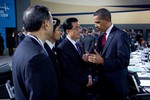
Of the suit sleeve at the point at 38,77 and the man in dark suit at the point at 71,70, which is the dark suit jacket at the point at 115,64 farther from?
the suit sleeve at the point at 38,77

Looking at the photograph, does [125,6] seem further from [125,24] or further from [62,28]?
[62,28]

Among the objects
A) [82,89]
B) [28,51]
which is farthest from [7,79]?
[28,51]

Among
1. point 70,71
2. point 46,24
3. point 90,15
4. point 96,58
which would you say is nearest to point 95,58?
point 96,58

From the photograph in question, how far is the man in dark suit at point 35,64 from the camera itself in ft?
4.54

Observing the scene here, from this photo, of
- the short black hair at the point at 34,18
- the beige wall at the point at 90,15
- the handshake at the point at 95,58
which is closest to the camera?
the short black hair at the point at 34,18

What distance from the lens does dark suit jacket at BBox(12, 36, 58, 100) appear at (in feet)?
4.54

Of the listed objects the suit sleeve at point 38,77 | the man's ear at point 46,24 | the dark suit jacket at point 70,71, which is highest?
the man's ear at point 46,24

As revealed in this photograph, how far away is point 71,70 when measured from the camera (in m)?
2.59

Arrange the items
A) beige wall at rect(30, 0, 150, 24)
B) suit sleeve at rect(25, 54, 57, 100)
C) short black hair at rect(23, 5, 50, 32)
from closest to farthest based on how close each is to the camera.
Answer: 1. suit sleeve at rect(25, 54, 57, 100)
2. short black hair at rect(23, 5, 50, 32)
3. beige wall at rect(30, 0, 150, 24)

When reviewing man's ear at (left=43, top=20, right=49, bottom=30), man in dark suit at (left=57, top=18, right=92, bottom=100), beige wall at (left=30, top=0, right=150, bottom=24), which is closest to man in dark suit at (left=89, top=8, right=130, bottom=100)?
man in dark suit at (left=57, top=18, right=92, bottom=100)

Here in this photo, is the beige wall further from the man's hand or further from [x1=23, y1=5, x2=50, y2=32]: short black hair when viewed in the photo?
[x1=23, y1=5, x2=50, y2=32]: short black hair

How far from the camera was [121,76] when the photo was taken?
8.75ft

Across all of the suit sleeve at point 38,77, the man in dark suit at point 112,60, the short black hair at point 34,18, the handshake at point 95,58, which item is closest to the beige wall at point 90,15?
the man in dark suit at point 112,60

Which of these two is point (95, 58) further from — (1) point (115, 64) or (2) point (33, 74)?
(2) point (33, 74)
